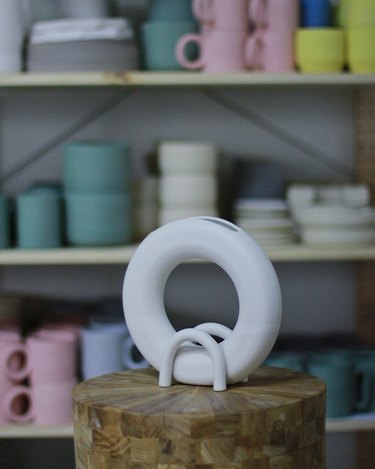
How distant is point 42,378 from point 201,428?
0.97 m

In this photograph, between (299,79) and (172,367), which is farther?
(299,79)

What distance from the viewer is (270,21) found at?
193 centimetres

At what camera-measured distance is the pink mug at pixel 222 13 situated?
191 centimetres

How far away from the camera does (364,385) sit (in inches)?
77.5

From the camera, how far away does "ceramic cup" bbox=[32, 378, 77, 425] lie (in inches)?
76.0

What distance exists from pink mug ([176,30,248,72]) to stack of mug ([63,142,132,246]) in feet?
0.75

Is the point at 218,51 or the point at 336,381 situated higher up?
the point at 218,51

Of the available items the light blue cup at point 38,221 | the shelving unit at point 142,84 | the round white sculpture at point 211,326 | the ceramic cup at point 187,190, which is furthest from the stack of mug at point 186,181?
the round white sculpture at point 211,326

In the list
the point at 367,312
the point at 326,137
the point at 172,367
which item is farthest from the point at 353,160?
the point at 172,367

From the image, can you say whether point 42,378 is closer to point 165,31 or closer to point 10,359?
point 10,359

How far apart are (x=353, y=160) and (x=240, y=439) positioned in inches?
53.2

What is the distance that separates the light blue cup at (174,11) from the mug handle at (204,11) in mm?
57

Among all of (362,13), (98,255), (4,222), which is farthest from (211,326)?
(362,13)

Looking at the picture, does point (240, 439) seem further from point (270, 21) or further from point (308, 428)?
point (270, 21)
